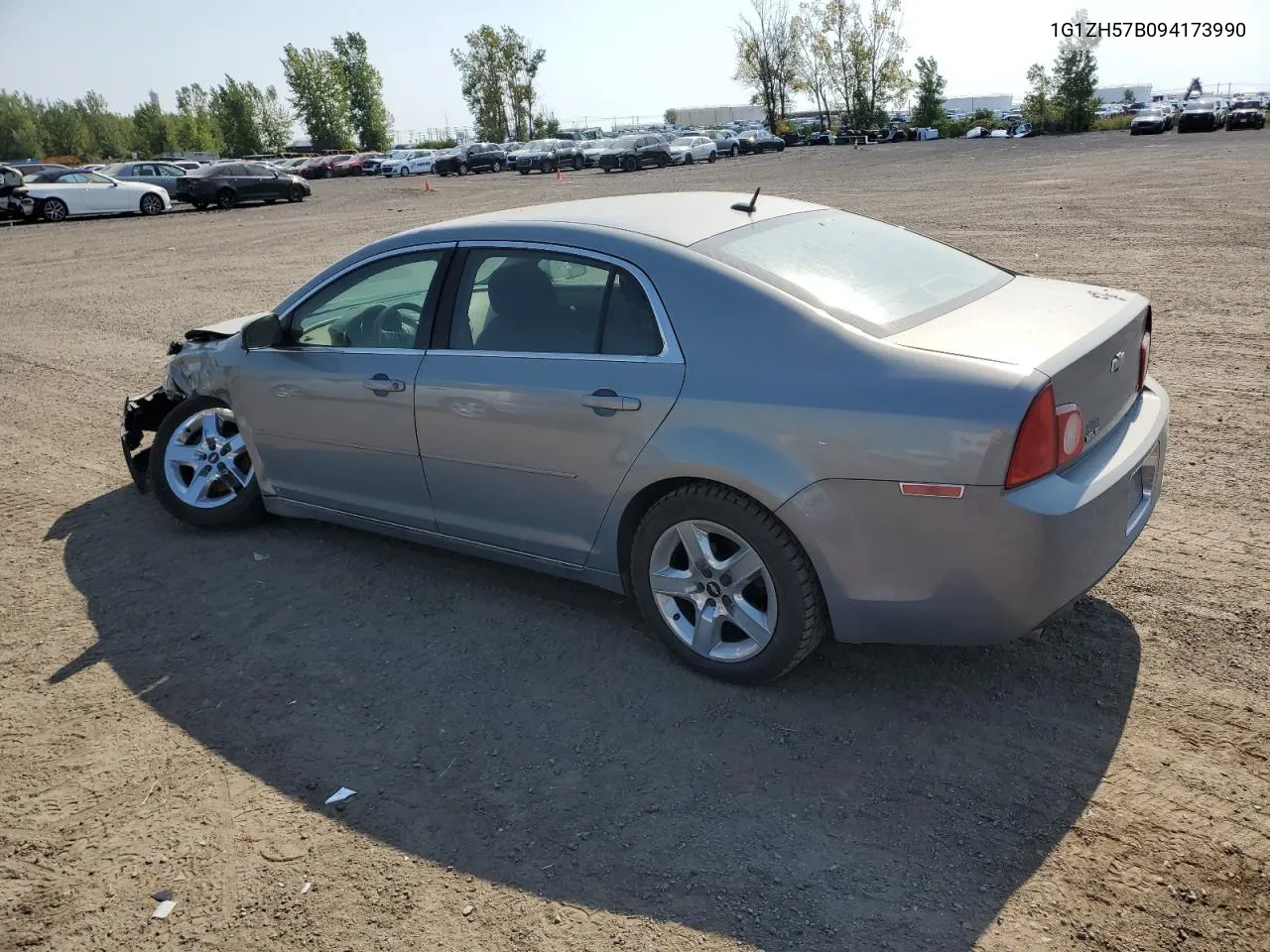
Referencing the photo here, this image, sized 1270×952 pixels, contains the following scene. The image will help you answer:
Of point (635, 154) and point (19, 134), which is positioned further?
point (19, 134)

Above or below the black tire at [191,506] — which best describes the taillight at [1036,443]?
above

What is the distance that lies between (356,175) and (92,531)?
199ft

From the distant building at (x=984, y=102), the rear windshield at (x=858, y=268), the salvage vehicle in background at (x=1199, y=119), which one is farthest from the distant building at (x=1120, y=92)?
the rear windshield at (x=858, y=268)

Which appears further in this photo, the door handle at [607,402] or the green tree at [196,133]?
the green tree at [196,133]

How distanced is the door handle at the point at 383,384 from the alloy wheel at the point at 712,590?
55.9 inches

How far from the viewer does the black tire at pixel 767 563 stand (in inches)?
133

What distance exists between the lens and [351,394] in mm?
4555

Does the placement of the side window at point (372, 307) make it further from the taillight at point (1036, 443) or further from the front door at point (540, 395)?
the taillight at point (1036, 443)

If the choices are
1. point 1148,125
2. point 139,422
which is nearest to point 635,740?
point 139,422

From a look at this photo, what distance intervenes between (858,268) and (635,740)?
1928mm

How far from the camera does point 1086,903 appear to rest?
8.55 ft

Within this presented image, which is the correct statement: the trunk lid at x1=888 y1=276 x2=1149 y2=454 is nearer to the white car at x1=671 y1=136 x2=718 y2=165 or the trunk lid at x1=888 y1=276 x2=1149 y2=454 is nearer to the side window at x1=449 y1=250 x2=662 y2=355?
the side window at x1=449 y1=250 x2=662 y2=355

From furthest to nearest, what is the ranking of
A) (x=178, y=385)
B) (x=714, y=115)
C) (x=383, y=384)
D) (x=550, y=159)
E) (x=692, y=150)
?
1. (x=714, y=115)
2. (x=550, y=159)
3. (x=692, y=150)
4. (x=178, y=385)
5. (x=383, y=384)

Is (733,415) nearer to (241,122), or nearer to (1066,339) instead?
(1066,339)
